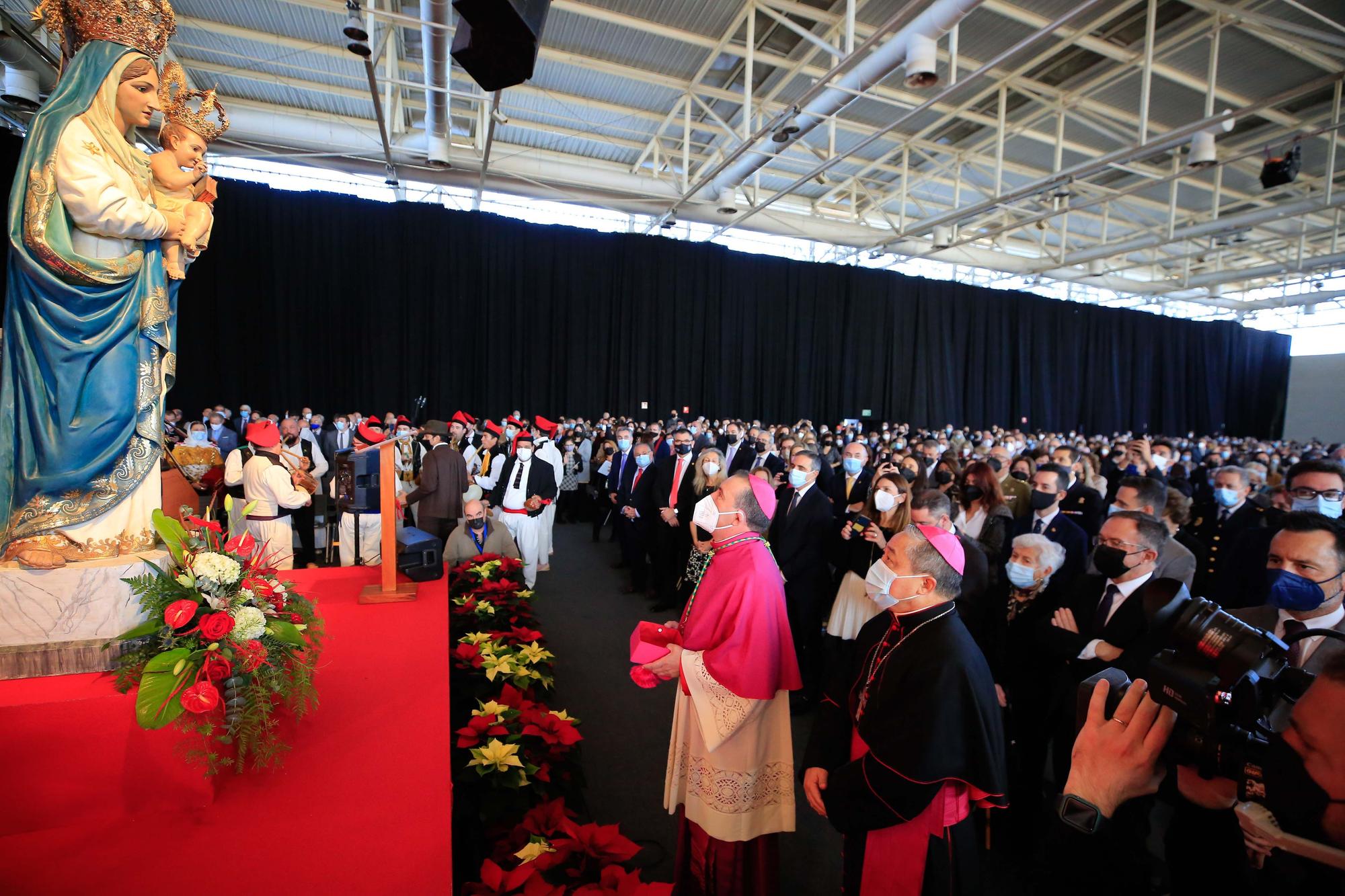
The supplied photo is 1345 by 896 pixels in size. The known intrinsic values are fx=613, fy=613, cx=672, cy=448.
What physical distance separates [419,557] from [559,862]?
2497mm

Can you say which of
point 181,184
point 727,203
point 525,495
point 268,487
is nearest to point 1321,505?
point 525,495

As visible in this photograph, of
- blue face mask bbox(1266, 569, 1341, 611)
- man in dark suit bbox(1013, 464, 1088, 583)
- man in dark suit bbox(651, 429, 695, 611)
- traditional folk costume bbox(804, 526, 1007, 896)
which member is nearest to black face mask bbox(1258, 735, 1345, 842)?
traditional folk costume bbox(804, 526, 1007, 896)

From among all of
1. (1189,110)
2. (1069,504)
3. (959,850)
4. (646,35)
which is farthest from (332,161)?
(1189,110)

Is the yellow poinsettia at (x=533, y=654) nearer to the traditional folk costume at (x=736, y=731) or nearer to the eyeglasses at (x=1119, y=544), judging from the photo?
the traditional folk costume at (x=736, y=731)

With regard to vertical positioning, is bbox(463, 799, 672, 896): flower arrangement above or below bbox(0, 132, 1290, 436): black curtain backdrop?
below

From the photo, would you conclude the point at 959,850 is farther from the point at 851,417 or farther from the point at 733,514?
the point at 851,417

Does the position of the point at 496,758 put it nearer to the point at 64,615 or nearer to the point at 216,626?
the point at 216,626

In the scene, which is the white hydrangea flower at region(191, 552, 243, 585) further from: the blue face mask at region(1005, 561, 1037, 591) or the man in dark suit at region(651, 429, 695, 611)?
the man in dark suit at region(651, 429, 695, 611)

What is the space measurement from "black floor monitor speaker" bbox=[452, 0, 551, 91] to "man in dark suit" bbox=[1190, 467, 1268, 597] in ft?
15.8

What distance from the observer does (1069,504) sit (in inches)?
205

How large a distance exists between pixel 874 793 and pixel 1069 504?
4583 millimetres

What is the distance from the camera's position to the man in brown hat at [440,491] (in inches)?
217

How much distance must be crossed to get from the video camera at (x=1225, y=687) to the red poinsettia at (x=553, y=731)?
198cm

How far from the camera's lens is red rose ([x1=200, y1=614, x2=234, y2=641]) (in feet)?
5.82
